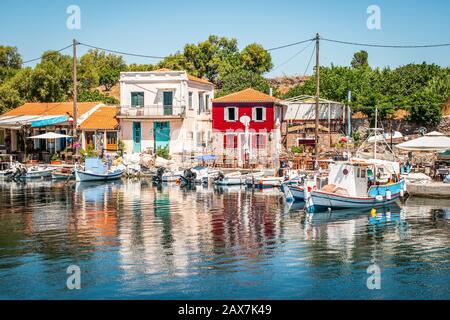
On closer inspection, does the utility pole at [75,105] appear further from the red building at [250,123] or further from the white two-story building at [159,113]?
the red building at [250,123]

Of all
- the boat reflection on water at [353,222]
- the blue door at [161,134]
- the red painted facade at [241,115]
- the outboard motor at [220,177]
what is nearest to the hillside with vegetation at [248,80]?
the red painted facade at [241,115]

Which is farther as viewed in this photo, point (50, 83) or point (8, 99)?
point (50, 83)

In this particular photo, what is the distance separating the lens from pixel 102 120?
65812 millimetres

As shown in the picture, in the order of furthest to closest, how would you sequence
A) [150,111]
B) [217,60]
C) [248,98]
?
[217,60] → [150,111] → [248,98]

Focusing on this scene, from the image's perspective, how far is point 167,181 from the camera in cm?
5359

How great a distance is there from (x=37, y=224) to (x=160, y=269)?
12.3 meters

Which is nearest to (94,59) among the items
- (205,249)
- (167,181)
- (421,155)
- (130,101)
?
(130,101)

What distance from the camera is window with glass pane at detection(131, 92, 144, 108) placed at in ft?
210

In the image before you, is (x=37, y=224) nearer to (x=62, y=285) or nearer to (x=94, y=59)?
(x=62, y=285)

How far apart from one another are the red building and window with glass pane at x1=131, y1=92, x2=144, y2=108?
24.5 feet

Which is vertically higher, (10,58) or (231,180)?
(10,58)

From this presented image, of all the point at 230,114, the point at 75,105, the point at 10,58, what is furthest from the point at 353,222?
the point at 10,58

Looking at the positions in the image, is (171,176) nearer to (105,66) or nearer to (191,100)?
(191,100)

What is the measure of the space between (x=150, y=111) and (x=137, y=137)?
9.77ft
